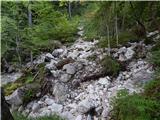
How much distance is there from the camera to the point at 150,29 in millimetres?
12578

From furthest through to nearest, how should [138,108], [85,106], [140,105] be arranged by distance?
[85,106] → [140,105] → [138,108]

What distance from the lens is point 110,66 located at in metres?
9.90

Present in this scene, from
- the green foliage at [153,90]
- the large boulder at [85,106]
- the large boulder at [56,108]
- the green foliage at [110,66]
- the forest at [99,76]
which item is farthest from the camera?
the green foliage at [110,66]

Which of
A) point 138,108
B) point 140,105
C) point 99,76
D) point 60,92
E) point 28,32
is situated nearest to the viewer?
point 138,108

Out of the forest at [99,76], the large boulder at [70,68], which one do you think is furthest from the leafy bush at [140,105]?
the large boulder at [70,68]

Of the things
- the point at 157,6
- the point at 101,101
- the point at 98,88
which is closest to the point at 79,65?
the point at 98,88

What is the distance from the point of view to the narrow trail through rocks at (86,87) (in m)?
8.35

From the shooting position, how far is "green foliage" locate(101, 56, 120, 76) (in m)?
9.70

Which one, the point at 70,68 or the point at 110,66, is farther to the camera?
the point at 70,68

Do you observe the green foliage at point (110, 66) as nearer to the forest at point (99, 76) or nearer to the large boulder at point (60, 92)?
the forest at point (99, 76)

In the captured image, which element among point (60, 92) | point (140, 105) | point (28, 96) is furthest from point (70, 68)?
point (140, 105)

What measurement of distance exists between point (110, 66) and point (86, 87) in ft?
3.31

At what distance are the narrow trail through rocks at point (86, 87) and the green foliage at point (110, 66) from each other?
0.17 metres

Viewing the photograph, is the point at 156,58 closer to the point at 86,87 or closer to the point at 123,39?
the point at 86,87
